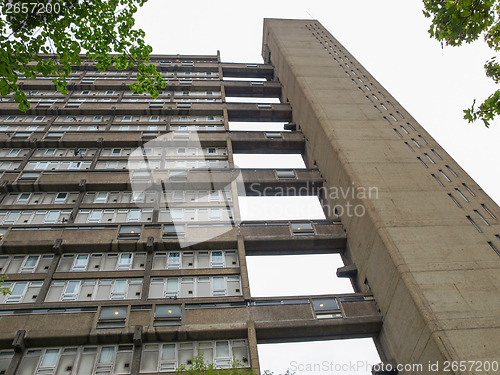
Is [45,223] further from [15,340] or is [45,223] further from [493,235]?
[493,235]

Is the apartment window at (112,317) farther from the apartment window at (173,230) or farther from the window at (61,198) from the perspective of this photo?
the window at (61,198)

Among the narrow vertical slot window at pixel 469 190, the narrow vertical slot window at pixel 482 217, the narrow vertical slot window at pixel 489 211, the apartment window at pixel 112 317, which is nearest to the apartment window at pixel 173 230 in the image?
the apartment window at pixel 112 317

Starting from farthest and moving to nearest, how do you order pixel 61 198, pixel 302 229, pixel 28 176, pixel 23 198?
pixel 28 176 → pixel 61 198 → pixel 23 198 → pixel 302 229

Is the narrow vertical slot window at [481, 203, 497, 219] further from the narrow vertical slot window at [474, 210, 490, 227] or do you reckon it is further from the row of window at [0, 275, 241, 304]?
the row of window at [0, 275, 241, 304]

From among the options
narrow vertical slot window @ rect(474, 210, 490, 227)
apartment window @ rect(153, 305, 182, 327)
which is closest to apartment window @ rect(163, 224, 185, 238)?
apartment window @ rect(153, 305, 182, 327)

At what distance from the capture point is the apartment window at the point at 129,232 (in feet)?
71.1

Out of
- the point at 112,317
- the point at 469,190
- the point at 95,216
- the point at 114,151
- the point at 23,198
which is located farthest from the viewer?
the point at 114,151

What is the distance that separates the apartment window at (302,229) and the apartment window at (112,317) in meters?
10.4

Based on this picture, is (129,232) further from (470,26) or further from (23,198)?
(470,26)

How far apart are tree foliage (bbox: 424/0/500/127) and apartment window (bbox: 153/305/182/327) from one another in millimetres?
14391

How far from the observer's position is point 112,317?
17.4m

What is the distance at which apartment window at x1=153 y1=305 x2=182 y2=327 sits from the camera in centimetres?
1750

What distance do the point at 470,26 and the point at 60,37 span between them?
13275 mm

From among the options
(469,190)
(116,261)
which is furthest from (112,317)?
(469,190)
